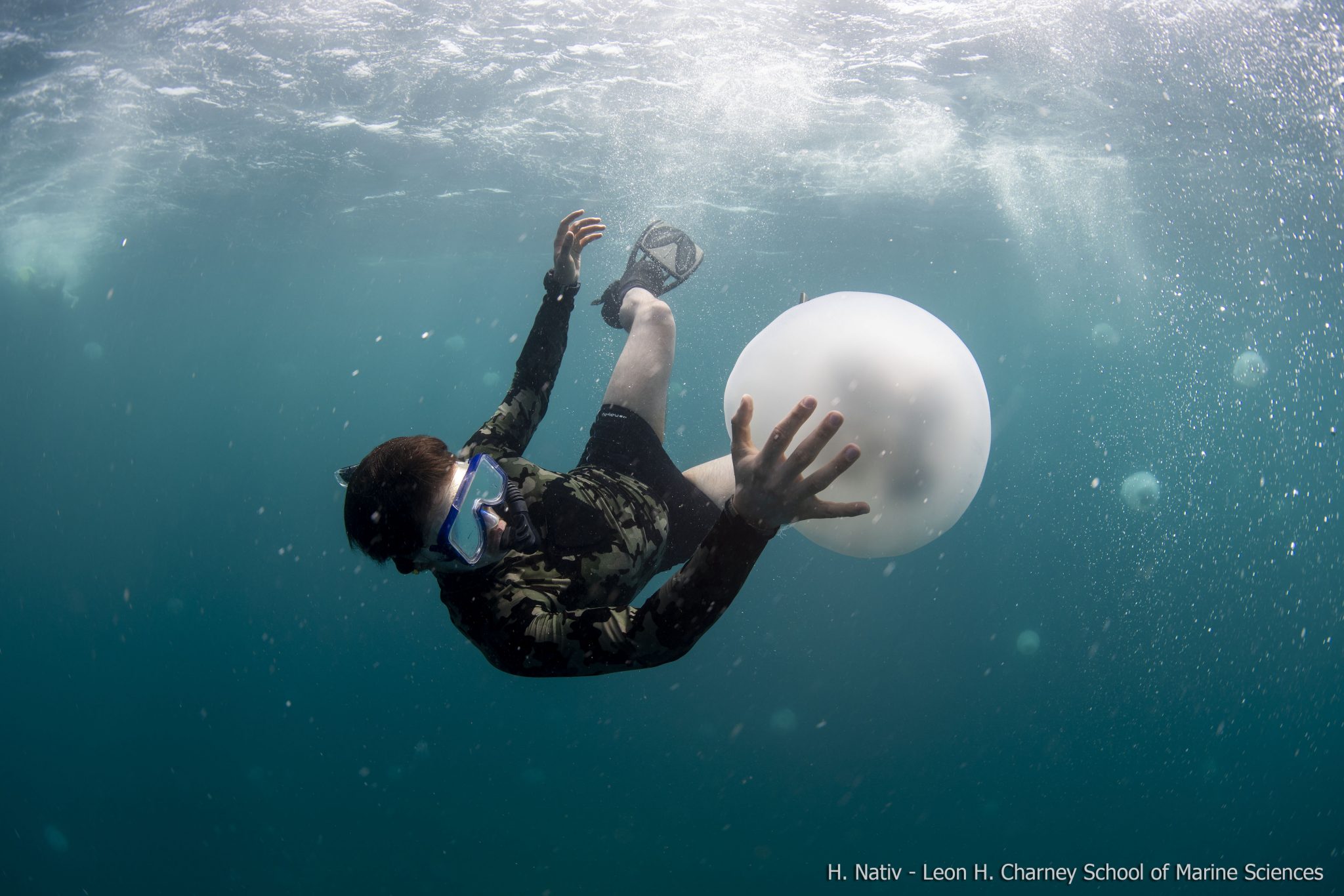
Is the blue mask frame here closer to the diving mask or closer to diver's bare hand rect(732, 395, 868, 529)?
the diving mask

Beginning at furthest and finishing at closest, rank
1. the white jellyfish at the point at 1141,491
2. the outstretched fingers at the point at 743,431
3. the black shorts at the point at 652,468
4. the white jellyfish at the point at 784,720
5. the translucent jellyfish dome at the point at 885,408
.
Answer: the white jellyfish at the point at 1141,491, the white jellyfish at the point at 784,720, the black shorts at the point at 652,468, the translucent jellyfish dome at the point at 885,408, the outstretched fingers at the point at 743,431

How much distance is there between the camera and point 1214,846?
2592 cm

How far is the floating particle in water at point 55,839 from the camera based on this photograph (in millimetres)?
17938

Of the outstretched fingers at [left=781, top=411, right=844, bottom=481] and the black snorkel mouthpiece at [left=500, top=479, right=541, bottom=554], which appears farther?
the black snorkel mouthpiece at [left=500, top=479, right=541, bottom=554]

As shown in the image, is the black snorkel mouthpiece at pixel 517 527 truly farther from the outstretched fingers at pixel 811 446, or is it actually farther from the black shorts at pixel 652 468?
the outstretched fingers at pixel 811 446

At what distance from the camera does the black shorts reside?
3.71 m

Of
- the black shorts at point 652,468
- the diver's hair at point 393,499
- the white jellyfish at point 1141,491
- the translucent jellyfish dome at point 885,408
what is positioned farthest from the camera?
the white jellyfish at point 1141,491

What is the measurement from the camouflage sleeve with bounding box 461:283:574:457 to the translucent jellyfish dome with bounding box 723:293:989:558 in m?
1.27

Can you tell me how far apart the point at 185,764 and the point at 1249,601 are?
7340cm

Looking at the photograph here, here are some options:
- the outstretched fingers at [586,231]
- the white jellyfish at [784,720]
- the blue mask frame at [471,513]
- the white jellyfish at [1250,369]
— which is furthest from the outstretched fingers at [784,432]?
the white jellyfish at [1250,369]

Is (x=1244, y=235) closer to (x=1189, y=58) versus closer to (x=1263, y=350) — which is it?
(x=1189, y=58)

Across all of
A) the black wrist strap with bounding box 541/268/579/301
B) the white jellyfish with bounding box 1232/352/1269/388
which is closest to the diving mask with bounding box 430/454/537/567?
the black wrist strap with bounding box 541/268/579/301

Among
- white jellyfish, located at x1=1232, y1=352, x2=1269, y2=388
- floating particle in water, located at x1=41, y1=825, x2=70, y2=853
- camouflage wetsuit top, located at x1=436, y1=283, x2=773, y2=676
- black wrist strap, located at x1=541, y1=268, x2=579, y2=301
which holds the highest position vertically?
black wrist strap, located at x1=541, y1=268, x2=579, y2=301

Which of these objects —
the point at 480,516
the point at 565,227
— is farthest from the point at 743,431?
the point at 565,227
